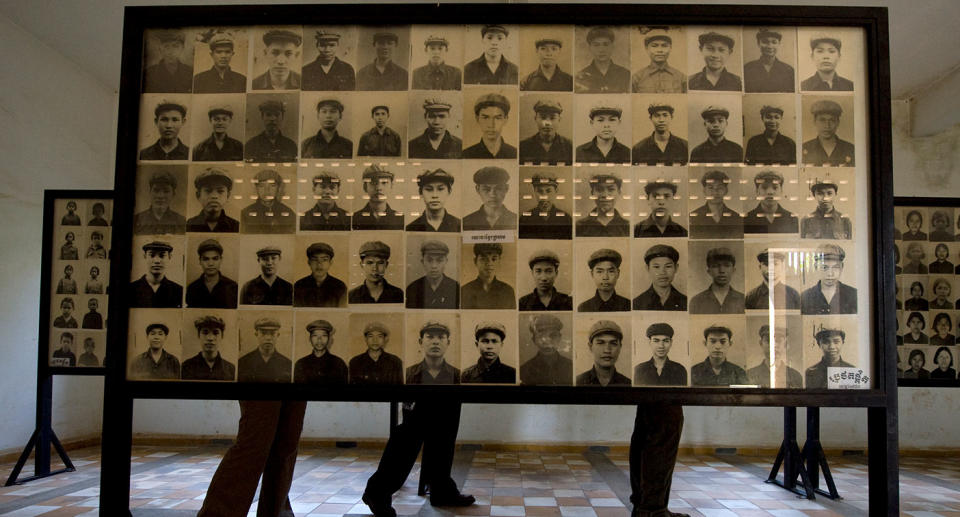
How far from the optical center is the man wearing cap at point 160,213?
6.33 feet

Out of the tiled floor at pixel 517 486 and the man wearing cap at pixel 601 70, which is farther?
the tiled floor at pixel 517 486

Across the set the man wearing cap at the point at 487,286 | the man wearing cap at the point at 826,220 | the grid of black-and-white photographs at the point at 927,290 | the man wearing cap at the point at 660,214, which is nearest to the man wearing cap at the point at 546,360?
the man wearing cap at the point at 487,286

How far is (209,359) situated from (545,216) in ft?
3.73

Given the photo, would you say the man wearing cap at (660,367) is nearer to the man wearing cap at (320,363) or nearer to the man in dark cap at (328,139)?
the man wearing cap at (320,363)

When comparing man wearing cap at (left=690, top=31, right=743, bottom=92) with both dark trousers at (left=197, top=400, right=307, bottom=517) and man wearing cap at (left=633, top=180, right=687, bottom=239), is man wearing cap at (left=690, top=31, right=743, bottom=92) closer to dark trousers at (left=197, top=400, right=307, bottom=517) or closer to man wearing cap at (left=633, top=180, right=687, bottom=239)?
man wearing cap at (left=633, top=180, right=687, bottom=239)

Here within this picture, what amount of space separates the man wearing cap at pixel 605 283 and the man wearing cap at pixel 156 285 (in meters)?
1.27

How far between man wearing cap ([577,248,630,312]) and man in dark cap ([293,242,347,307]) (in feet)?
2.46

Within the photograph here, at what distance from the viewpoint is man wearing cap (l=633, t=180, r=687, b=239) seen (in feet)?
6.13

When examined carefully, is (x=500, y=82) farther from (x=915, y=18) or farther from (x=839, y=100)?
(x=915, y=18)

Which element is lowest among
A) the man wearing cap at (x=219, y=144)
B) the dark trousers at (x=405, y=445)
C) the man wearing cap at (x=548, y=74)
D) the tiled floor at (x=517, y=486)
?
the tiled floor at (x=517, y=486)

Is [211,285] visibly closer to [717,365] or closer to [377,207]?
[377,207]

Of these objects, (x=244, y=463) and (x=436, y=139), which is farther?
(x=244, y=463)

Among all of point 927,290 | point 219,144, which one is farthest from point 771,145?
point 927,290

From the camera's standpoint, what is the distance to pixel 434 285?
187cm
